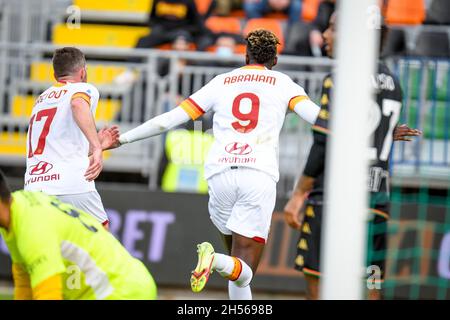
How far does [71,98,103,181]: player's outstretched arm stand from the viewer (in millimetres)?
6887

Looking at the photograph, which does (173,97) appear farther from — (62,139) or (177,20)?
(62,139)

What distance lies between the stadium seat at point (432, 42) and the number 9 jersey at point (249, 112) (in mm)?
5889

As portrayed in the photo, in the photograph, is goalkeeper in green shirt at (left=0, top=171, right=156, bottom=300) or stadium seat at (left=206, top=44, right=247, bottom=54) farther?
stadium seat at (left=206, top=44, right=247, bottom=54)

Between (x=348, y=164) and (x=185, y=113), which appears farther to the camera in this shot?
(x=185, y=113)

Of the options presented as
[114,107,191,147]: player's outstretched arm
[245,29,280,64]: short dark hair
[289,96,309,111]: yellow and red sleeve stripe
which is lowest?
[114,107,191,147]: player's outstretched arm

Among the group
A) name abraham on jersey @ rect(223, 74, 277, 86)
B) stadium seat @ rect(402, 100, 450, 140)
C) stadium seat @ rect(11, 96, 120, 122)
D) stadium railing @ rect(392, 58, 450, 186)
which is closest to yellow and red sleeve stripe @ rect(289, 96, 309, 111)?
name abraham on jersey @ rect(223, 74, 277, 86)

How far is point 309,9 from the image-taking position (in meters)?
13.9

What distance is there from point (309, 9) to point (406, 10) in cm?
123

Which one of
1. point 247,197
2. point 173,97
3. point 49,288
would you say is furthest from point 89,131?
point 173,97

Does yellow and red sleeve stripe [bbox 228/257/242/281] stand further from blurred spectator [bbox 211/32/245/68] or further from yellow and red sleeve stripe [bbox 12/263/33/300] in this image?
blurred spectator [bbox 211/32/245/68]

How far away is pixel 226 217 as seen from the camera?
7.39m

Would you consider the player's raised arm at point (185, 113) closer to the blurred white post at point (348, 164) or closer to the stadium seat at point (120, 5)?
the blurred white post at point (348, 164)

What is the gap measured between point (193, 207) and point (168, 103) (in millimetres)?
1232

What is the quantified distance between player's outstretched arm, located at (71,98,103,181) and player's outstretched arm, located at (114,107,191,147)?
0.27 meters
